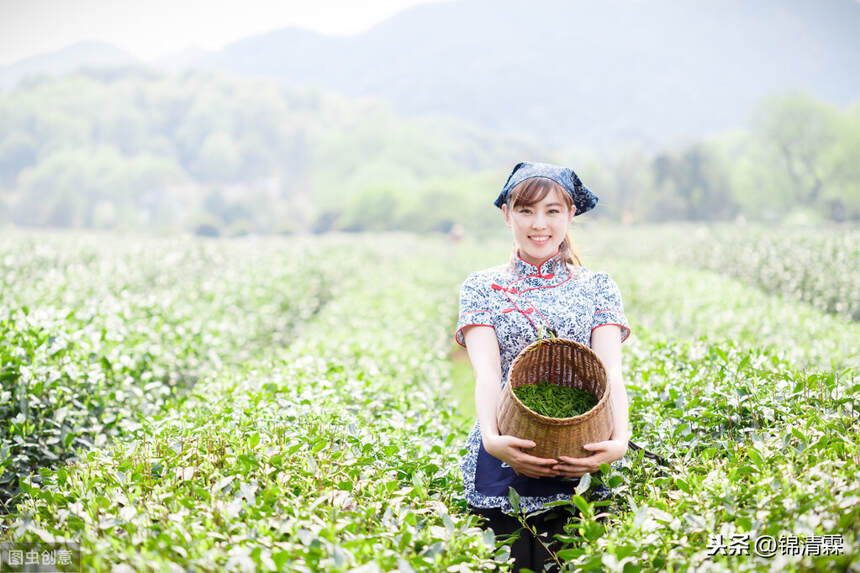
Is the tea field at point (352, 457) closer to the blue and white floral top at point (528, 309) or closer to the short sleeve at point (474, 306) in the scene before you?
the blue and white floral top at point (528, 309)

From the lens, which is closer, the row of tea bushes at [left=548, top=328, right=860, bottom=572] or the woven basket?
the row of tea bushes at [left=548, top=328, right=860, bottom=572]

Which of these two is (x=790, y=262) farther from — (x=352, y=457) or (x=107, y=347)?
(x=107, y=347)

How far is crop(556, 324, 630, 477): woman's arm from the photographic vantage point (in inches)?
77.2

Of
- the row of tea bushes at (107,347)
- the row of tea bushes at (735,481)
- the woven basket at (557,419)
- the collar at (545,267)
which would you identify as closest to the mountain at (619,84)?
the row of tea bushes at (107,347)

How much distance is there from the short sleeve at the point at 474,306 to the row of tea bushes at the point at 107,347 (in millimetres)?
1765

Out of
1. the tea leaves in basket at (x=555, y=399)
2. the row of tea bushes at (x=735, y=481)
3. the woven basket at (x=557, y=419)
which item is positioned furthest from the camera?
the tea leaves in basket at (x=555, y=399)

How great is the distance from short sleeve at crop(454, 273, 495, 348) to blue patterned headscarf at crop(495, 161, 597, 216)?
0.42 metres

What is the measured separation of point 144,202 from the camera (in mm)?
86250

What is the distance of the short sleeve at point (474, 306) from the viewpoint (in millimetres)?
2385

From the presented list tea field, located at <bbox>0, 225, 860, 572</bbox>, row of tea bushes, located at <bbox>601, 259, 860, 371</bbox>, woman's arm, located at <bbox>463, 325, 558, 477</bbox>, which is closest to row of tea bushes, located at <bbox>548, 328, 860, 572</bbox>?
tea field, located at <bbox>0, 225, 860, 572</bbox>

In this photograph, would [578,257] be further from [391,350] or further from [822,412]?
[391,350]

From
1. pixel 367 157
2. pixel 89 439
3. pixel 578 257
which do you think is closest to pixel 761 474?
pixel 578 257

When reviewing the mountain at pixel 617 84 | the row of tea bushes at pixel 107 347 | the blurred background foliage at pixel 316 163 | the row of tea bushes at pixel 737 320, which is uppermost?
the mountain at pixel 617 84

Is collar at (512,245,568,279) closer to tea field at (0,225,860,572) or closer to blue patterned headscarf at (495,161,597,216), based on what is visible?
blue patterned headscarf at (495,161,597,216)
